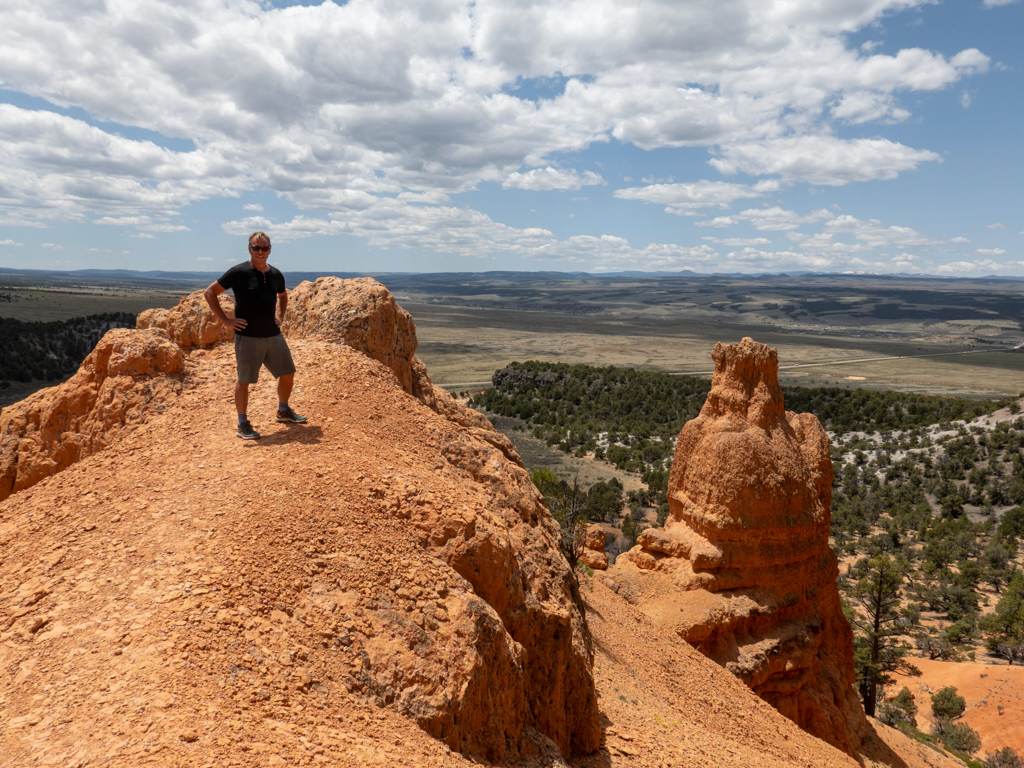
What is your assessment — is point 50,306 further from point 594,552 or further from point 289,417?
point 289,417

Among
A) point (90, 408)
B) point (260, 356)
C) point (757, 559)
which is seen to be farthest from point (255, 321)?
point (757, 559)

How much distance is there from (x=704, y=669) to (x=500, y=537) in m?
8.46

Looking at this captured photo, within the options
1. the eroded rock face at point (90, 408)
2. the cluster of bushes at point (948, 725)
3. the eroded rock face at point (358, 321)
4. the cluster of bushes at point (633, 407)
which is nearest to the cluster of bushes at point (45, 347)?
the cluster of bushes at point (633, 407)

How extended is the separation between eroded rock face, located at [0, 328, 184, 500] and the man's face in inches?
85.2

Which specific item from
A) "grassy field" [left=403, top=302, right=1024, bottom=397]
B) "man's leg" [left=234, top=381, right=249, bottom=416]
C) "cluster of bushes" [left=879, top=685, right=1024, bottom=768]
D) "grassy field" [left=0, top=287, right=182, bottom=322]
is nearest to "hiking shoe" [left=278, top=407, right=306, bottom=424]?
"man's leg" [left=234, top=381, right=249, bottom=416]

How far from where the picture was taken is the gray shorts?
7.55 meters

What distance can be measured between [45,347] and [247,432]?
65695mm

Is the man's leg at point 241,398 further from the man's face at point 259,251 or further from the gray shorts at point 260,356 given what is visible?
the man's face at point 259,251

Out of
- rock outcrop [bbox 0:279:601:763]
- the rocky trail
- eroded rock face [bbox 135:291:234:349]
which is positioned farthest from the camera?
eroded rock face [bbox 135:291:234:349]

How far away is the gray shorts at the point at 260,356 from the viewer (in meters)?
7.55

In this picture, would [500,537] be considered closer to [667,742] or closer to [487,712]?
[487,712]

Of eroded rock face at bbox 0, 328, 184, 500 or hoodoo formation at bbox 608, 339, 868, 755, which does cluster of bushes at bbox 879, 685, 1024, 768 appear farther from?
eroded rock face at bbox 0, 328, 184, 500

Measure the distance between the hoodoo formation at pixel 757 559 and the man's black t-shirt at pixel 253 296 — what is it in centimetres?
1194

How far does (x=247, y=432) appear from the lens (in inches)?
279
